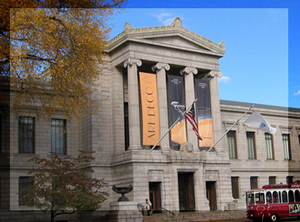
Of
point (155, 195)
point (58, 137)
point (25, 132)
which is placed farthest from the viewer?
point (58, 137)

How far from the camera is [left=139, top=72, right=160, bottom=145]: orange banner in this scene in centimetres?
4175

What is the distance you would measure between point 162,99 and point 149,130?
3.38 m

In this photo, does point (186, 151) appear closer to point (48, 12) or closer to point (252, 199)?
point (252, 199)

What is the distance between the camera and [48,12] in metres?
29.6

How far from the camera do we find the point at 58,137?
44.3 metres

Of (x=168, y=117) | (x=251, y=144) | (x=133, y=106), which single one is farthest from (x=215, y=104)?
(x=251, y=144)

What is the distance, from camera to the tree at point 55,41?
1095 inches

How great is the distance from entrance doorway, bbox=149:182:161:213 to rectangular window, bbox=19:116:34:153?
37.6 ft

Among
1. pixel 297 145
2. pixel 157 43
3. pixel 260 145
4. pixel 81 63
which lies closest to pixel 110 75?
pixel 157 43

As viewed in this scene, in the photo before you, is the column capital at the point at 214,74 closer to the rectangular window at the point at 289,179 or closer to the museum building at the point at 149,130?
the museum building at the point at 149,130

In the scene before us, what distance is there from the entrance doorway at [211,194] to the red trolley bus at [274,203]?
8506 millimetres

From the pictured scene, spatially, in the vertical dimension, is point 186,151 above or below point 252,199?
above

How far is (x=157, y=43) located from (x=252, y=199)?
16685 mm

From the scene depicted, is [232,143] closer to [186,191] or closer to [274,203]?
[186,191]
